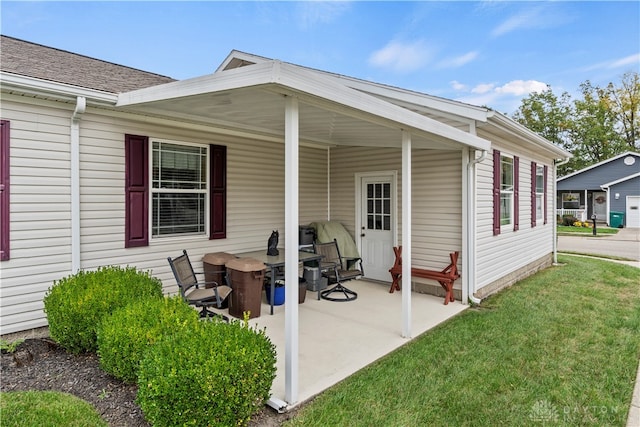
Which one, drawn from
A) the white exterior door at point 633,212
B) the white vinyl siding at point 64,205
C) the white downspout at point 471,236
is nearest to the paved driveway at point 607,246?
the white exterior door at point 633,212

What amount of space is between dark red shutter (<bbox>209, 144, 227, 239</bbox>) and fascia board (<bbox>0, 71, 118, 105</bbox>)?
64.5 inches

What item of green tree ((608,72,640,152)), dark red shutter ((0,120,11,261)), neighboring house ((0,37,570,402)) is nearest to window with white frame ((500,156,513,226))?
neighboring house ((0,37,570,402))

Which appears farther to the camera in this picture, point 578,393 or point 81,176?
point 81,176

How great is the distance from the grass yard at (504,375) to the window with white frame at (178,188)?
3.35 metres

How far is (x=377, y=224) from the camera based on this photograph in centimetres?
720

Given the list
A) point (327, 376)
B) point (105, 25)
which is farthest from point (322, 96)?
point (105, 25)

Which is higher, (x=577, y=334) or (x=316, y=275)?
(x=316, y=275)

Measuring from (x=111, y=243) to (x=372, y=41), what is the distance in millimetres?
15527

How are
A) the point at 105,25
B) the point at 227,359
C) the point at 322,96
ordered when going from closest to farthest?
1. the point at 227,359
2. the point at 322,96
3. the point at 105,25

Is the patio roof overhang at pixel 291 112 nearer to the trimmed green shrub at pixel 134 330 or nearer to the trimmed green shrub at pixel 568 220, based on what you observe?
the trimmed green shrub at pixel 134 330

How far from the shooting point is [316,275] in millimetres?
6031

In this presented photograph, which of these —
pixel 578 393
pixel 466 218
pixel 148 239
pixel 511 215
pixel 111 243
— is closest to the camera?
pixel 578 393

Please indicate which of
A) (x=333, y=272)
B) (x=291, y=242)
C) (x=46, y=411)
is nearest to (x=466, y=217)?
(x=333, y=272)

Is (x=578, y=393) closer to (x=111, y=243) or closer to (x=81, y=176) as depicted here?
(x=111, y=243)
